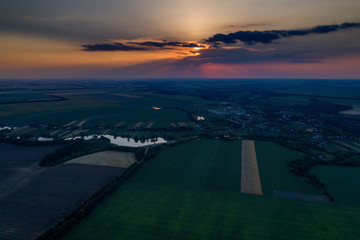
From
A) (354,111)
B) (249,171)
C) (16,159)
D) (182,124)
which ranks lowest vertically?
(249,171)

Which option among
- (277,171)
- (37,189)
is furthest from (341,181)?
(37,189)

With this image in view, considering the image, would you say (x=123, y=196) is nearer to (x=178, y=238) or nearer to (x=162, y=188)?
(x=162, y=188)

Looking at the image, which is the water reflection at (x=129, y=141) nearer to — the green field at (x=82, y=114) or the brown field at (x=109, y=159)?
the brown field at (x=109, y=159)

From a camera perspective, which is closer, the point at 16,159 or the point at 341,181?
the point at 341,181

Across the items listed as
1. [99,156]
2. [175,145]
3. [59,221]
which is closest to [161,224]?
[59,221]

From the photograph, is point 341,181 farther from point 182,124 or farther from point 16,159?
point 16,159

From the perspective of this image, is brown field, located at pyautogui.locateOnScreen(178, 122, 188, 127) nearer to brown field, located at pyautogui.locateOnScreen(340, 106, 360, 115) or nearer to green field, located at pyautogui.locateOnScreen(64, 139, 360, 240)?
green field, located at pyautogui.locateOnScreen(64, 139, 360, 240)

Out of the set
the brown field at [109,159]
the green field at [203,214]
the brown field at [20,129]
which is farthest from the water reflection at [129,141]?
the green field at [203,214]
